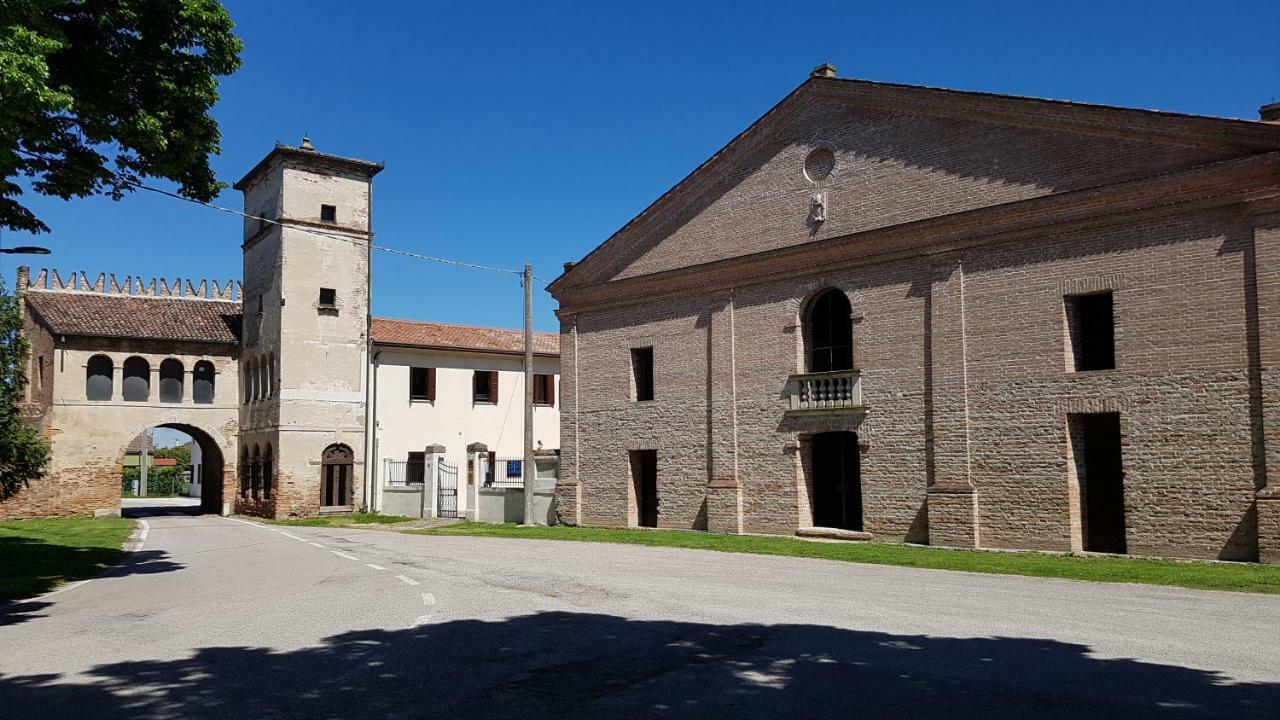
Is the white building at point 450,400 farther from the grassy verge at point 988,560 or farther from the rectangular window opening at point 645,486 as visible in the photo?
the grassy verge at point 988,560

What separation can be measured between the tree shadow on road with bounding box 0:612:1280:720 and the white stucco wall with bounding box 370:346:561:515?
28381 mm

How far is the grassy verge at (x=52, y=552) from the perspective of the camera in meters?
13.7

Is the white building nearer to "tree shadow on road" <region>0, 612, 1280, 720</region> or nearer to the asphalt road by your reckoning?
the asphalt road

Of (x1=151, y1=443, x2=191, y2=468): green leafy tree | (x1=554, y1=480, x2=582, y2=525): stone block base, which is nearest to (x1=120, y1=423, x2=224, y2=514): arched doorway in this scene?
(x1=151, y1=443, x2=191, y2=468): green leafy tree

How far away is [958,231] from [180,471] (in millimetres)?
74583

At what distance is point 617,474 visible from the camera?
2619 centimetres

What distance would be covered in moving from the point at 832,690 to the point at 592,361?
69.5ft

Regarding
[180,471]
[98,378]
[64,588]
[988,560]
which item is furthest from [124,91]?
[180,471]

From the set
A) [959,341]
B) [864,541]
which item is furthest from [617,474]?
[959,341]

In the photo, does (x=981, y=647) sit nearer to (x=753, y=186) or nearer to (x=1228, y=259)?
(x=1228, y=259)

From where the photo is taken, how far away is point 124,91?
1259 centimetres

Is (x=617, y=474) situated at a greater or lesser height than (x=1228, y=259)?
lesser

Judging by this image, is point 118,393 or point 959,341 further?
point 118,393

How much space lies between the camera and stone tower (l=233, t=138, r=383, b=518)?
34.9m
